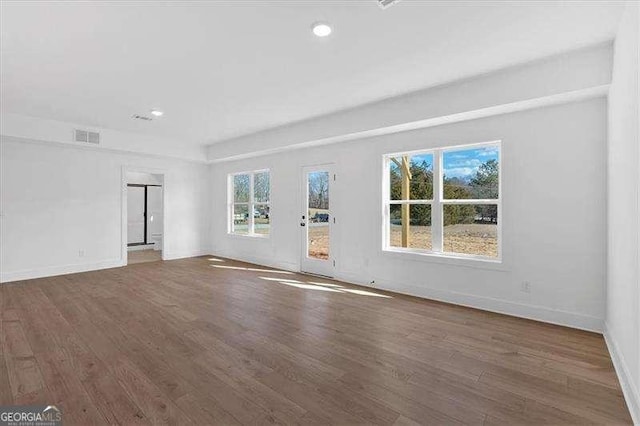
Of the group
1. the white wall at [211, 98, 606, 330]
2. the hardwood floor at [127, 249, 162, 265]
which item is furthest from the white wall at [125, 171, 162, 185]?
the white wall at [211, 98, 606, 330]

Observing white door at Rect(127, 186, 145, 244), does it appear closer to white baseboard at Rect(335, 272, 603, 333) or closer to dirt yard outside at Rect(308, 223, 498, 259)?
white baseboard at Rect(335, 272, 603, 333)

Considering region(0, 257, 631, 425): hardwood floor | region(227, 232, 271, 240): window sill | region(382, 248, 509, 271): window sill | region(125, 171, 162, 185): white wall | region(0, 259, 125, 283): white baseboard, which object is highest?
region(125, 171, 162, 185): white wall

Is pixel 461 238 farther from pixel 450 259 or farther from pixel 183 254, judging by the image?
pixel 183 254

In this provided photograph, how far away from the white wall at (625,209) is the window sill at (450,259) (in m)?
1.04

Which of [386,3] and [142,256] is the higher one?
[386,3]

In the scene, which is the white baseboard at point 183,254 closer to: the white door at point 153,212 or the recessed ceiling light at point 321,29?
the white door at point 153,212

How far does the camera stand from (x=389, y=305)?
390 cm

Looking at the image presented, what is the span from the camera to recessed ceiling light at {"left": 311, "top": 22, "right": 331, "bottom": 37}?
246cm

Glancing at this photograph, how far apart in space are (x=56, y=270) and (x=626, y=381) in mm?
7649

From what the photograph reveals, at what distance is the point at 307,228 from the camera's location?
19.1 ft

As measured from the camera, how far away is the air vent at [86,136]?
543 cm

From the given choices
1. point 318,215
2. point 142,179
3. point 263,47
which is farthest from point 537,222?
point 142,179

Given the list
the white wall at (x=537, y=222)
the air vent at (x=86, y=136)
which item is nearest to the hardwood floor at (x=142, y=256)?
the air vent at (x=86, y=136)

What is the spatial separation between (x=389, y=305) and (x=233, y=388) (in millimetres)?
2323
